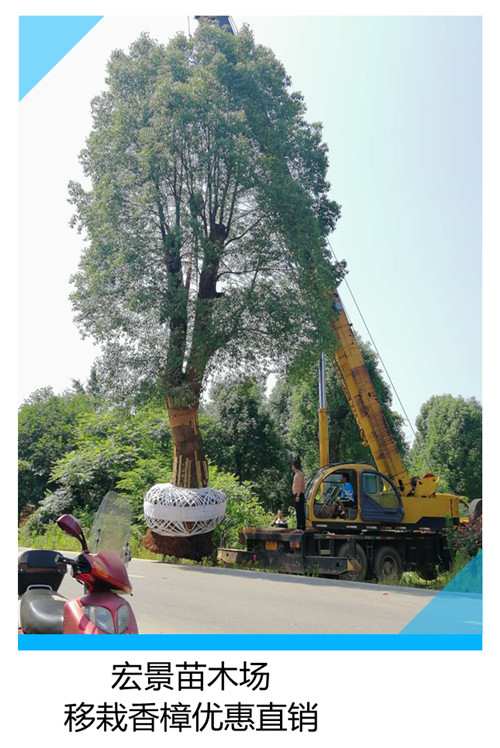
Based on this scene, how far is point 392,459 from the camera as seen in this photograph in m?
19.0

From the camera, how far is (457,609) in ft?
37.4

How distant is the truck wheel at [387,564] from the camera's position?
15875 mm

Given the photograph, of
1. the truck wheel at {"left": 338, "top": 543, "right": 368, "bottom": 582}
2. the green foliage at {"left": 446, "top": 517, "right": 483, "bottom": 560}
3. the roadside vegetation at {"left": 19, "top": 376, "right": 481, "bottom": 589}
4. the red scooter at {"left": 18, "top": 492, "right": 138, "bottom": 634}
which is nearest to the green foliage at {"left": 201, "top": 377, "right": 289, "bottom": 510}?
the roadside vegetation at {"left": 19, "top": 376, "right": 481, "bottom": 589}

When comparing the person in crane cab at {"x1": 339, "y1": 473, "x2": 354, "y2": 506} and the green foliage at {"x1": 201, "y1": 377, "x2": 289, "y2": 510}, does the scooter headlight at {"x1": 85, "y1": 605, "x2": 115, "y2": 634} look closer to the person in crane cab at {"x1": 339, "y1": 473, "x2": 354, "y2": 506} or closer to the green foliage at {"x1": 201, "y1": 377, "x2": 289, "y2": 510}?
the person in crane cab at {"x1": 339, "y1": 473, "x2": 354, "y2": 506}

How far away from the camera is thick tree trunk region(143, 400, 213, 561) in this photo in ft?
59.6

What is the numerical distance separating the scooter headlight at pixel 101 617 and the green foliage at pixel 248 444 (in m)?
31.5

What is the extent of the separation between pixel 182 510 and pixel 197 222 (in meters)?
6.33

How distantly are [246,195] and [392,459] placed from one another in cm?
697

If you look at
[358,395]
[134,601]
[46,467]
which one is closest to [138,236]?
[358,395]

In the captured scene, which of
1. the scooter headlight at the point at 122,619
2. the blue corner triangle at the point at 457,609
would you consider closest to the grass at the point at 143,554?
the blue corner triangle at the point at 457,609

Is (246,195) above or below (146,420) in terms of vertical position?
above

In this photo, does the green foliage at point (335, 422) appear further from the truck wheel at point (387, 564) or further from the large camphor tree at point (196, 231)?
the truck wheel at point (387, 564)

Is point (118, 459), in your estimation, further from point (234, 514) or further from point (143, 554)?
point (143, 554)

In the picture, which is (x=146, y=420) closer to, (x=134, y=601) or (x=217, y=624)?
(x=134, y=601)
